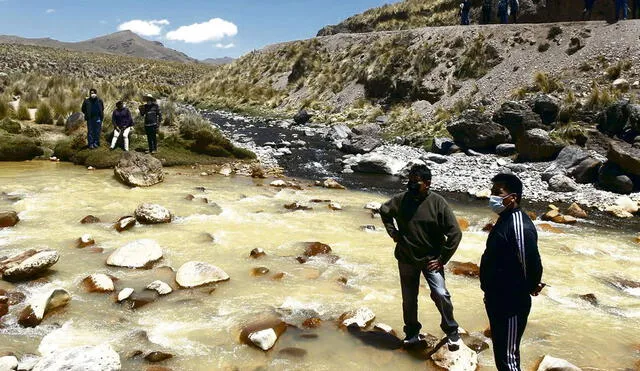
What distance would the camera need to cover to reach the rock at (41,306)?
5957 mm

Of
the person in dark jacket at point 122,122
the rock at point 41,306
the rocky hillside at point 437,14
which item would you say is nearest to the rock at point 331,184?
the person in dark jacket at point 122,122

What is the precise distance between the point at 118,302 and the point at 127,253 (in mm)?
1674

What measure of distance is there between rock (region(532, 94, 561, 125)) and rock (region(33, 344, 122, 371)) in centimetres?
2067

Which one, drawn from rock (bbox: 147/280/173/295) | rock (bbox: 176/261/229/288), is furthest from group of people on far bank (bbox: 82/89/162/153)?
rock (bbox: 147/280/173/295)

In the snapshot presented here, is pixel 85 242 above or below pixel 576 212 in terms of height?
above

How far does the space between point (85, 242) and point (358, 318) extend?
5.56 meters

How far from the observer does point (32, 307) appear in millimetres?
6066

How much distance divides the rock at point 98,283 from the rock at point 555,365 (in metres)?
5.91

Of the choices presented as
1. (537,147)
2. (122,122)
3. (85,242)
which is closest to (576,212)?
(537,147)

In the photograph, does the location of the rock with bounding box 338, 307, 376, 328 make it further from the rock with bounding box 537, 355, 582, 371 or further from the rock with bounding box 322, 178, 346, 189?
the rock with bounding box 322, 178, 346, 189

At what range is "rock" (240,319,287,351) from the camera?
5738 millimetres

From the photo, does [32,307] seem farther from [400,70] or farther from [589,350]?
[400,70]

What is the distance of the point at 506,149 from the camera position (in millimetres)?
20281

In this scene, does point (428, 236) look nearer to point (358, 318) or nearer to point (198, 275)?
point (358, 318)
